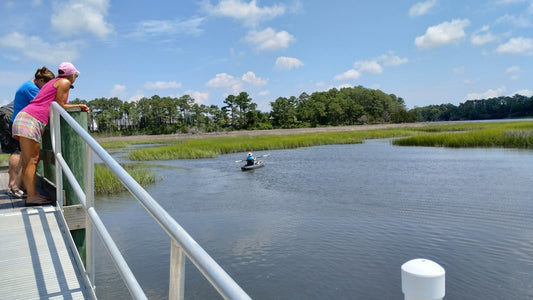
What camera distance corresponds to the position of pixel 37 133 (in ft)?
13.3

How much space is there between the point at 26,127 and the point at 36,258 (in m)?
1.62

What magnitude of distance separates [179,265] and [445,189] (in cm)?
1468

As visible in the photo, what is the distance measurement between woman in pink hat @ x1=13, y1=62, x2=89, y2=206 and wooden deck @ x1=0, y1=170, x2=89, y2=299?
31 centimetres

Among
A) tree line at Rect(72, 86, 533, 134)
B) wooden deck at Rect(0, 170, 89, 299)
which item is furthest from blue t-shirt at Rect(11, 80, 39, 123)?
tree line at Rect(72, 86, 533, 134)

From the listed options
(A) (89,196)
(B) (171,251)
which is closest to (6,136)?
(A) (89,196)

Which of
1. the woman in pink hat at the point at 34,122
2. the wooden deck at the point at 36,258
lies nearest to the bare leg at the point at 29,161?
the woman in pink hat at the point at 34,122

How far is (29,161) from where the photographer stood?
4.05 meters

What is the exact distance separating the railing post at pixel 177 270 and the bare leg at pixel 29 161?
10.7ft

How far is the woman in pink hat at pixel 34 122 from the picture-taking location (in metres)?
3.98

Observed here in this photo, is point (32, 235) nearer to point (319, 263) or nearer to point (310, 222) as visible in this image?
point (319, 263)

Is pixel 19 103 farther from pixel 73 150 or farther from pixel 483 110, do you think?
pixel 483 110

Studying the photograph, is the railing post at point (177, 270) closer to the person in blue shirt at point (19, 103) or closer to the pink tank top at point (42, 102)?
the pink tank top at point (42, 102)

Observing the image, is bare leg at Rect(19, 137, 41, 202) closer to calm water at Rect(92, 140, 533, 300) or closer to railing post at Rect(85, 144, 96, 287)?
railing post at Rect(85, 144, 96, 287)

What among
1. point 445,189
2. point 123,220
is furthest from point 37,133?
point 445,189
